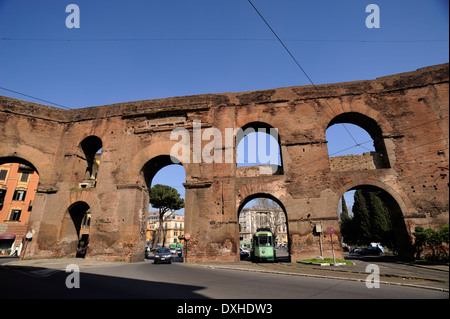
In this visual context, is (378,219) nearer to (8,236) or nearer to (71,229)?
(71,229)

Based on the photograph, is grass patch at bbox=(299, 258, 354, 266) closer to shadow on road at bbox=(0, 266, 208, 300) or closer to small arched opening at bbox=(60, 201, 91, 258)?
shadow on road at bbox=(0, 266, 208, 300)

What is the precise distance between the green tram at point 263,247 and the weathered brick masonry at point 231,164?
245 centimetres

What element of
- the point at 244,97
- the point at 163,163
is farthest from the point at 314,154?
the point at 163,163

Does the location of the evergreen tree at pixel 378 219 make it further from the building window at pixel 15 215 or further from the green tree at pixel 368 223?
the building window at pixel 15 215

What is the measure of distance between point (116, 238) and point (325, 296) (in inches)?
501

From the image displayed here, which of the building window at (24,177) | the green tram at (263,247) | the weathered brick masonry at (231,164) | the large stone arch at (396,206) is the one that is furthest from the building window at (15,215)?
the large stone arch at (396,206)

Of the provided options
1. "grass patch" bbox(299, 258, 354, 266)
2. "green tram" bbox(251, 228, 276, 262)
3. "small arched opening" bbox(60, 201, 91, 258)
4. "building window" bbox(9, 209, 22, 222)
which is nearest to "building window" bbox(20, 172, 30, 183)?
"building window" bbox(9, 209, 22, 222)

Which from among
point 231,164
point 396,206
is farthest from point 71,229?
point 396,206

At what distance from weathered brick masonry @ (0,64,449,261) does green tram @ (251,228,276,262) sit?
2.45 meters

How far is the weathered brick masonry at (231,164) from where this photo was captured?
12.6 meters

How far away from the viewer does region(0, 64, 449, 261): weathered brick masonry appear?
1260 centimetres
